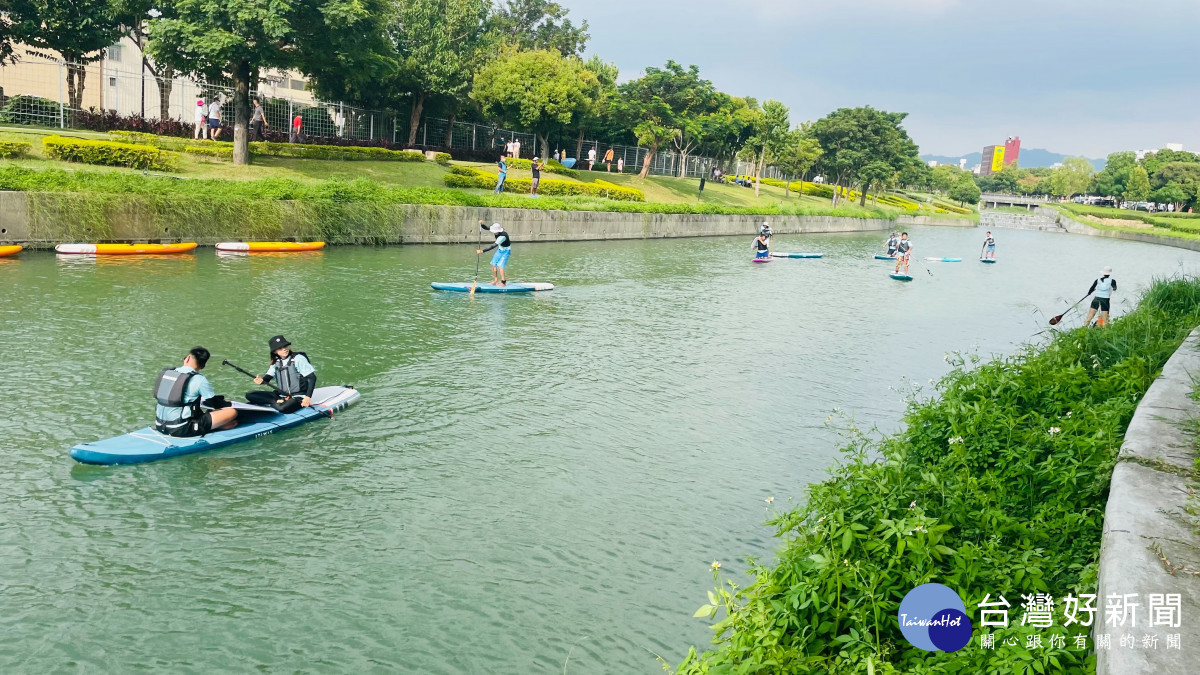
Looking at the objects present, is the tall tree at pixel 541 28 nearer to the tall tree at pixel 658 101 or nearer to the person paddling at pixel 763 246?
the tall tree at pixel 658 101

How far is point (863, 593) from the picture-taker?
5027mm

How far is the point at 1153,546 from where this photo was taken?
4.63 metres

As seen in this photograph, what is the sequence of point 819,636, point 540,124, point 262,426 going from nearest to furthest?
1. point 819,636
2. point 262,426
3. point 540,124

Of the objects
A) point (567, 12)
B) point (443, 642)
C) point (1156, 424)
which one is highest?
point (567, 12)

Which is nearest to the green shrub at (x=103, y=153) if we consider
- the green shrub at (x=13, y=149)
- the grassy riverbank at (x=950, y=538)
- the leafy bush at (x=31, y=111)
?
the green shrub at (x=13, y=149)

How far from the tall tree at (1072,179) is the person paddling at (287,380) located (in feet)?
547

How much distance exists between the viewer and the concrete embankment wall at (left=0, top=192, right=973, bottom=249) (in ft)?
71.9

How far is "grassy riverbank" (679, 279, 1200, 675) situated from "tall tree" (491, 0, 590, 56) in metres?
72.2

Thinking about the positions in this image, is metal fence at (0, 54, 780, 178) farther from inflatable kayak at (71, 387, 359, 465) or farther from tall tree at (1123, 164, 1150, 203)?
tall tree at (1123, 164, 1150, 203)

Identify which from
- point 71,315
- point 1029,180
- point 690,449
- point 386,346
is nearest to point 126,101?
point 71,315

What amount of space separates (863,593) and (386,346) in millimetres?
11789

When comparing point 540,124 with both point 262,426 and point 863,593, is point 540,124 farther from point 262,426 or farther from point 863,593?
point 863,593

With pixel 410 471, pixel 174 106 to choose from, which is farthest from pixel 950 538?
pixel 174 106

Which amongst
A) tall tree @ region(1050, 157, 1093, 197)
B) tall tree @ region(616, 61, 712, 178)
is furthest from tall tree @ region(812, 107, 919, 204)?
tall tree @ region(1050, 157, 1093, 197)
